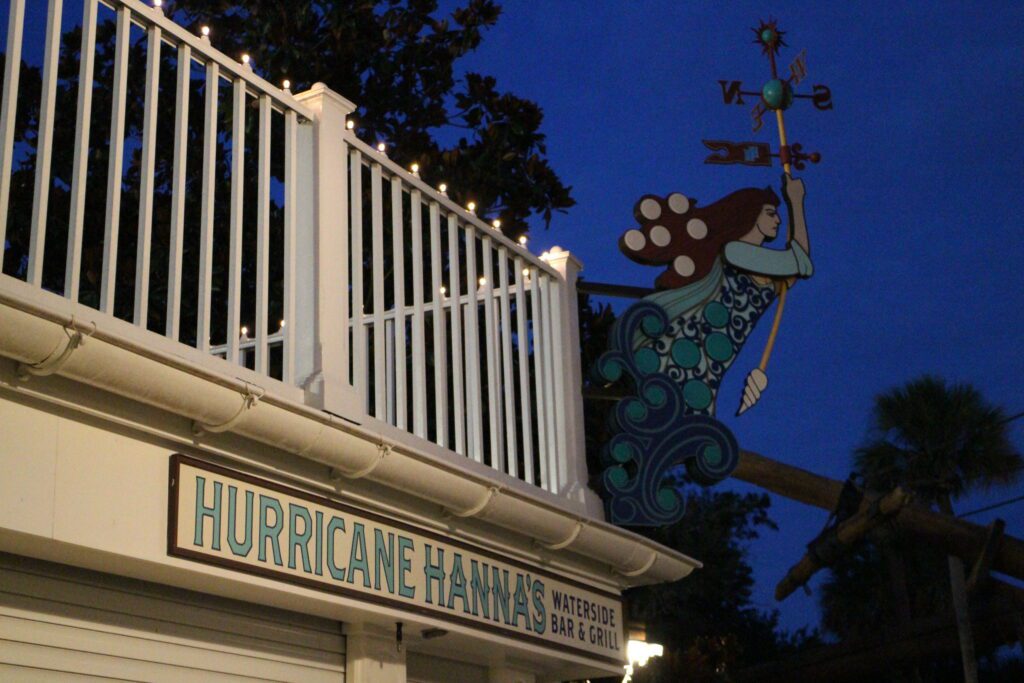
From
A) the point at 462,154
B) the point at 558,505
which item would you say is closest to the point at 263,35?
the point at 462,154

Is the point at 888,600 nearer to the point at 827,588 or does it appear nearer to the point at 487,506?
the point at 827,588

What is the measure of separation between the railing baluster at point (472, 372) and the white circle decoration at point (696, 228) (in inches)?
90.5

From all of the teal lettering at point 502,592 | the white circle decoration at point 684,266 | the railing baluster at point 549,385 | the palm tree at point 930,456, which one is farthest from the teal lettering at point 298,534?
the palm tree at point 930,456

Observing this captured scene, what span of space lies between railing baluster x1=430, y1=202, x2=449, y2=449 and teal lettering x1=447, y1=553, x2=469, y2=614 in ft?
2.04

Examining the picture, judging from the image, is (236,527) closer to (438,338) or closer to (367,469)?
(367,469)

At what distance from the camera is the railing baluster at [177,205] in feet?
17.7

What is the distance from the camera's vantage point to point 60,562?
4.89 metres

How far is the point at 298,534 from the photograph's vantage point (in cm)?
561

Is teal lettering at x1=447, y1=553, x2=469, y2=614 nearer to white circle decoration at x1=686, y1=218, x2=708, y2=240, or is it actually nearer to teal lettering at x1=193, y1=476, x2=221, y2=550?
teal lettering at x1=193, y1=476, x2=221, y2=550

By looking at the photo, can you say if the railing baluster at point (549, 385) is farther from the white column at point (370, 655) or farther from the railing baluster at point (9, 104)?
the railing baluster at point (9, 104)

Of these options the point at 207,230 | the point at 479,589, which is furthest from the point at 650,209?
the point at 207,230

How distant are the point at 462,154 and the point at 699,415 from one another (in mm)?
6650

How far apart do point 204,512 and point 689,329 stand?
4.77 meters

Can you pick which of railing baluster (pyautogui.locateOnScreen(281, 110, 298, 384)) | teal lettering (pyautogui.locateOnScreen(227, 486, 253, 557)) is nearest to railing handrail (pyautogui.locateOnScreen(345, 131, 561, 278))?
railing baluster (pyautogui.locateOnScreen(281, 110, 298, 384))
